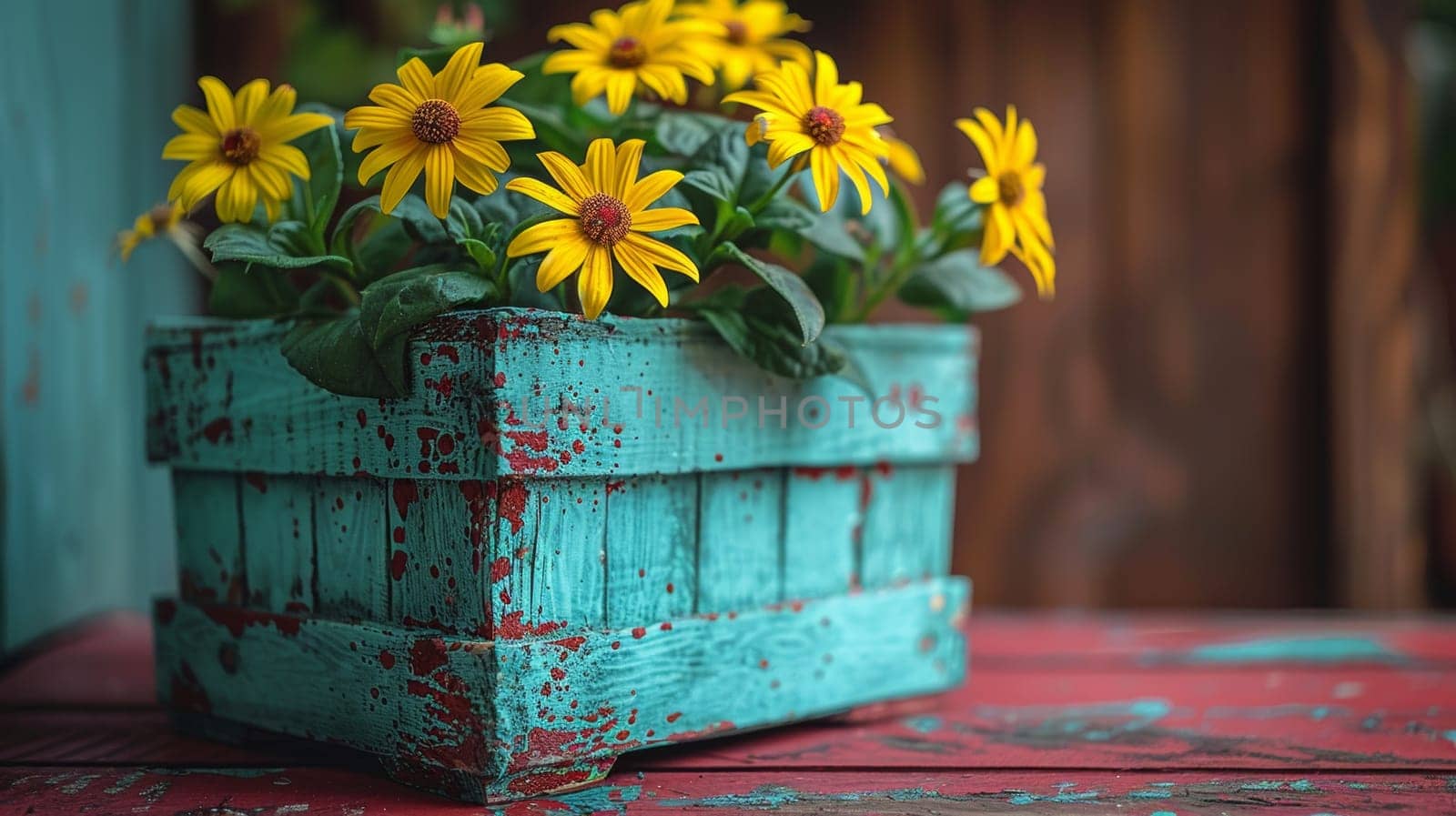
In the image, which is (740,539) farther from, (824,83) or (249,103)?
(249,103)

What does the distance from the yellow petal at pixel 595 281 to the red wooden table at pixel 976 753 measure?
29cm

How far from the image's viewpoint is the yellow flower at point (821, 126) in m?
0.73

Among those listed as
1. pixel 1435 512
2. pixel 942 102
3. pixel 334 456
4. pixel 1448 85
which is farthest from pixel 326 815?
pixel 1448 85

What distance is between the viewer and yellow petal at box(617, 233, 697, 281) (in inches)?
27.6

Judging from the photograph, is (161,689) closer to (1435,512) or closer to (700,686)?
(700,686)

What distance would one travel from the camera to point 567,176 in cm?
70

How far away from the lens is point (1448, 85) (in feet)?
7.36

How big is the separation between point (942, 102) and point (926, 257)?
71 centimetres

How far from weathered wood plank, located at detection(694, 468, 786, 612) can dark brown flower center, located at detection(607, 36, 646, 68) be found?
27 cm

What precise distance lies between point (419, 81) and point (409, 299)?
5.1 inches

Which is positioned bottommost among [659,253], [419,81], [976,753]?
[976,753]

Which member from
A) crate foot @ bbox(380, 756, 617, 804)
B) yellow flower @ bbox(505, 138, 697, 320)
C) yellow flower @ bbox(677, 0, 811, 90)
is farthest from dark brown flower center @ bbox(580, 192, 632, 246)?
crate foot @ bbox(380, 756, 617, 804)

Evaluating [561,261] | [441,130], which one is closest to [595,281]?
[561,261]

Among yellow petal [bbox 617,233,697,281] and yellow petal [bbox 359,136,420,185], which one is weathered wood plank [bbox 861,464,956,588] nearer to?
yellow petal [bbox 617,233,697,281]
